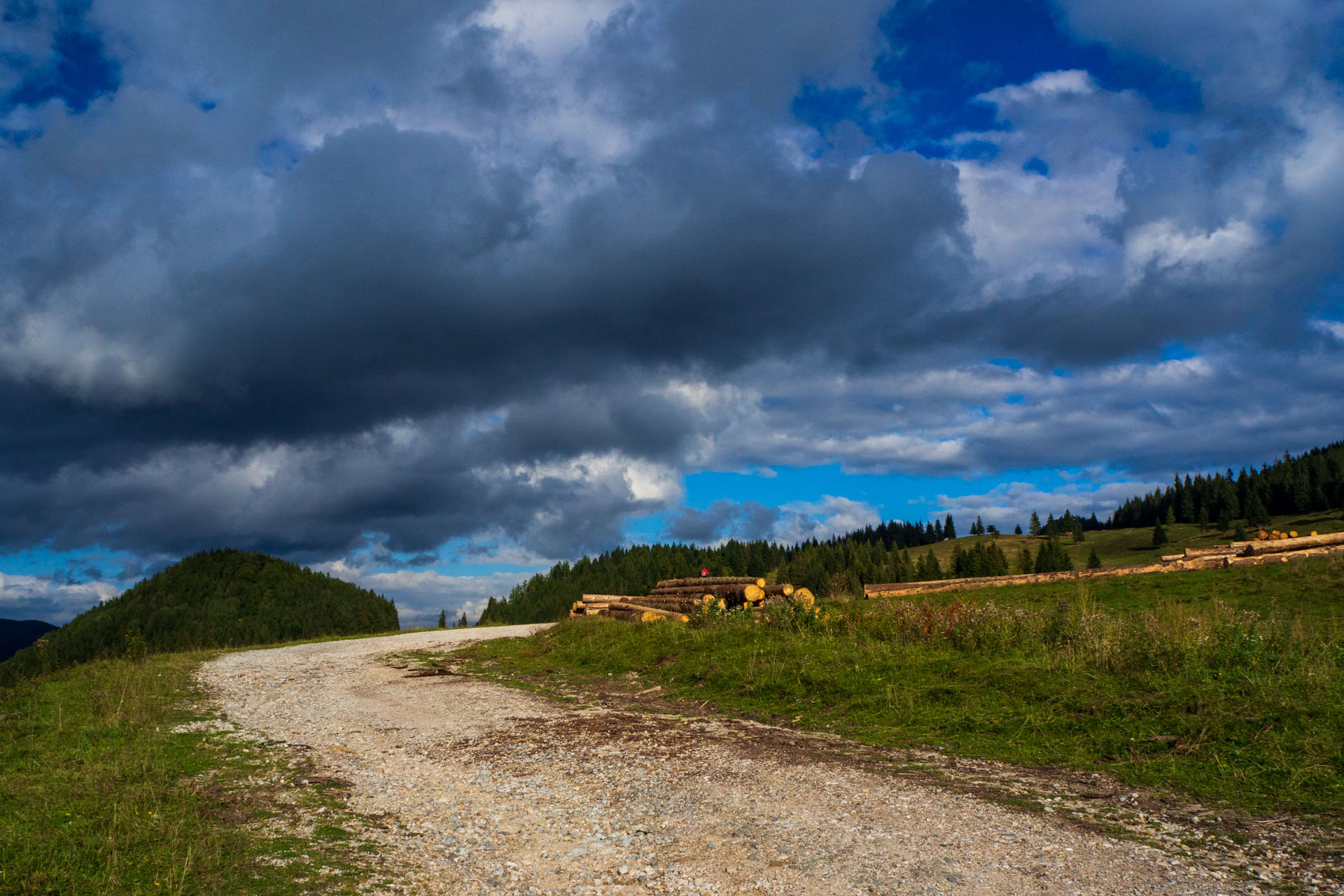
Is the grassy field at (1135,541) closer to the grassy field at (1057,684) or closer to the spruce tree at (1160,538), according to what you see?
the spruce tree at (1160,538)

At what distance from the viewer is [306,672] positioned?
19.6 metres

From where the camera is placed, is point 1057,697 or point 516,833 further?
point 1057,697

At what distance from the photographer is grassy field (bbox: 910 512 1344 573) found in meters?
86.2

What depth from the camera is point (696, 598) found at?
85.5ft

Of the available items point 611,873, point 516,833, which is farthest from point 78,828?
point 611,873

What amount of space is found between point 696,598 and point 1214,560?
910 inches

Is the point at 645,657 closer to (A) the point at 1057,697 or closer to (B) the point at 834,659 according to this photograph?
(B) the point at 834,659

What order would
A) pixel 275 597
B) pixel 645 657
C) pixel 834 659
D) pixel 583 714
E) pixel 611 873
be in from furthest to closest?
pixel 275 597 → pixel 645 657 → pixel 834 659 → pixel 583 714 → pixel 611 873

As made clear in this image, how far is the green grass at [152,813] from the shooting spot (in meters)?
5.48

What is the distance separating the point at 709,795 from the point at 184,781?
645 centimetres

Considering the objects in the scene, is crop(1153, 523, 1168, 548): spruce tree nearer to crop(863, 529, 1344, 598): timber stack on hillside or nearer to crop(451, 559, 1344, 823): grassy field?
crop(863, 529, 1344, 598): timber stack on hillside

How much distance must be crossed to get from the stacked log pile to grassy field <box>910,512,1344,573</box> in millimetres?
64504

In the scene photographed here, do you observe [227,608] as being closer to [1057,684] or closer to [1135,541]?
[1057,684]

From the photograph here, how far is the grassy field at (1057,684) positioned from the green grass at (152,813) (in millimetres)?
7484
